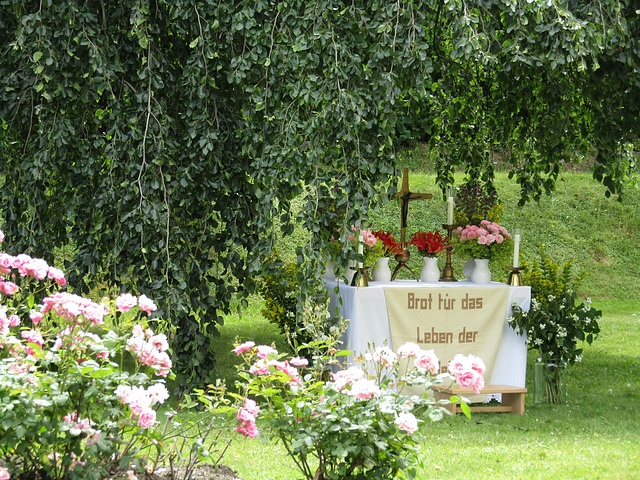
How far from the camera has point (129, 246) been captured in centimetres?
405

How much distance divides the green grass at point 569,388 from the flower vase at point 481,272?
894mm

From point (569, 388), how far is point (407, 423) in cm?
409

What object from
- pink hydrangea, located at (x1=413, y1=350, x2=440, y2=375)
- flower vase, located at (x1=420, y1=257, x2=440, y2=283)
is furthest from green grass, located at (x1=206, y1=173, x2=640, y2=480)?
flower vase, located at (x1=420, y1=257, x2=440, y2=283)

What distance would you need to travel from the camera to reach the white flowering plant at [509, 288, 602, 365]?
4.68 meters

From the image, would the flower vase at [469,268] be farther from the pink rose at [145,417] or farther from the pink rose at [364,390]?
the pink rose at [145,417]

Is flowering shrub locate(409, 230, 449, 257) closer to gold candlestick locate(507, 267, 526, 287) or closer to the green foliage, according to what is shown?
gold candlestick locate(507, 267, 526, 287)

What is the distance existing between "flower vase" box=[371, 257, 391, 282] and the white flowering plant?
0.87 m

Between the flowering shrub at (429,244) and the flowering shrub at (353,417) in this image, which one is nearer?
the flowering shrub at (353,417)

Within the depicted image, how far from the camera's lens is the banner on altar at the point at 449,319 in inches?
179

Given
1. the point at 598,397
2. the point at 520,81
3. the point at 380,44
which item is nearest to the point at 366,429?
the point at 380,44

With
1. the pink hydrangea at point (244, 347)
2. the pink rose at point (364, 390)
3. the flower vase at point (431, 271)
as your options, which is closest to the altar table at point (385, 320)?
the flower vase at point (431, 271)

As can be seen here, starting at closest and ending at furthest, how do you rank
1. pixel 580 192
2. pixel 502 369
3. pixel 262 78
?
pixel 262 78, pixel 502 369, pixel 580 192

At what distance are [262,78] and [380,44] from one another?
2.26 feet

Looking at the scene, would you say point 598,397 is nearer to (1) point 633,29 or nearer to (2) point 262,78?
(1) point 633,29
